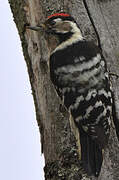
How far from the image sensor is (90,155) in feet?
7.01

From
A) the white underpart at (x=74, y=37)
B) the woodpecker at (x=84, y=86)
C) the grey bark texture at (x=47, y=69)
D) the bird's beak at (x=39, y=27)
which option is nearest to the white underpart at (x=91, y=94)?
the woodpecker at (x=84, y=86)

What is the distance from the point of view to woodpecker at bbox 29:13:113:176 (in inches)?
84.1

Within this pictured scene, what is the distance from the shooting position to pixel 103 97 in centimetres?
217

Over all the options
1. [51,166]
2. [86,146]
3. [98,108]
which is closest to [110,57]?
[98,108]

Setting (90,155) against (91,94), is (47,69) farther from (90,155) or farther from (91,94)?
(90,155)

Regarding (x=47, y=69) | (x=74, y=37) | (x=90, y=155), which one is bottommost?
(x=90, y=155)

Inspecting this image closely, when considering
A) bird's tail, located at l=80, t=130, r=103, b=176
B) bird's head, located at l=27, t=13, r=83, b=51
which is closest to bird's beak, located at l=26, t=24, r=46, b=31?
bird's head, located at l=27, t=13, r=83, b=51

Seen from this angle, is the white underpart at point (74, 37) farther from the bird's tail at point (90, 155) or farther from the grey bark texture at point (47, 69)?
the bird's tail at point (90, 155)

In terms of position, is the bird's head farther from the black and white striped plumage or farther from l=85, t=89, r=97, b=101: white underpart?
l=85, t=89, r=97, b=101: white underpart

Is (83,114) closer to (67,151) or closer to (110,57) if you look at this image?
(67,151)

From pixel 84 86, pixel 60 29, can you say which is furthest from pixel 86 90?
pixel 60 29

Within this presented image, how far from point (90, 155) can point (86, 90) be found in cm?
35

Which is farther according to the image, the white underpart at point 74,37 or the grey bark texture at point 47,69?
the white underpart at point 74,37

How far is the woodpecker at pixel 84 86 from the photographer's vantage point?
2.14 m
